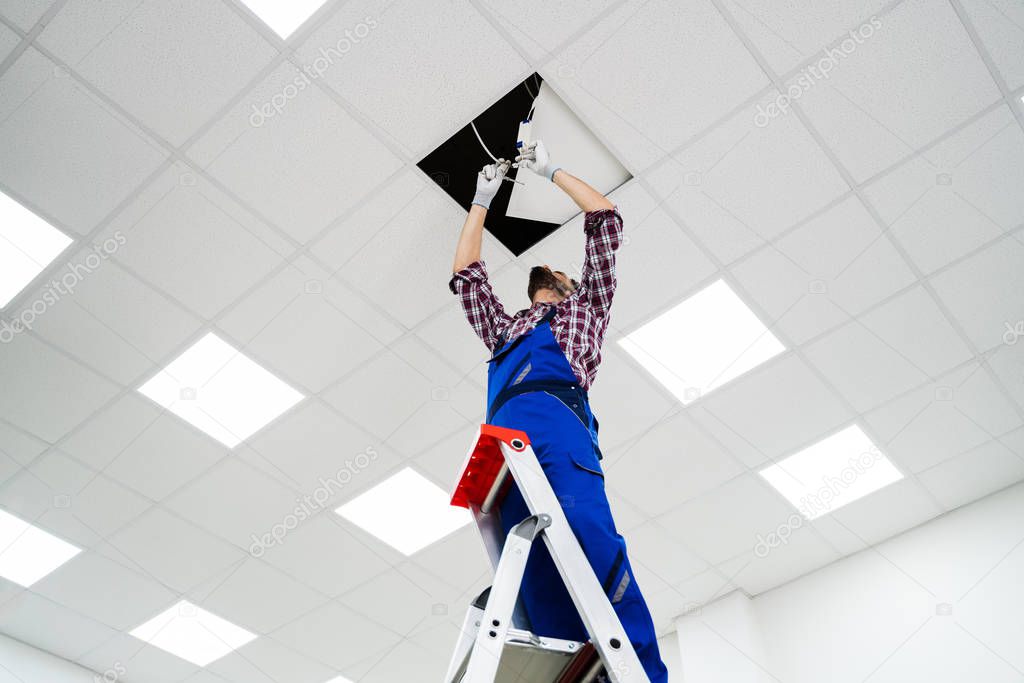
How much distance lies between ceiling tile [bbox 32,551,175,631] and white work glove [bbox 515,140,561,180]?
12.6ft

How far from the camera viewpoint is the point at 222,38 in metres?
2.60

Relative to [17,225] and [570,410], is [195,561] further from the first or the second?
[570,410]

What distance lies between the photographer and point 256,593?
15.6 feet

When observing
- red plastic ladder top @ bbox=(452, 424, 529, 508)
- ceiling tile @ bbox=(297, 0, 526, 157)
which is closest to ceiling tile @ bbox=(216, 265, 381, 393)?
ceiling tile @ bbox=(297, 0, 526, 157)

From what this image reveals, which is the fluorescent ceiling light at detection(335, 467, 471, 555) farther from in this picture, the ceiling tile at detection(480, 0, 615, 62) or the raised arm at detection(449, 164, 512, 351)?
the ceiling tile at detection(480, 0, 615, 62)

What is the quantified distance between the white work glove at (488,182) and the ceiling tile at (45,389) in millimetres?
2238

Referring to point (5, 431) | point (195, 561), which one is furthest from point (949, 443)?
point (5, 431)

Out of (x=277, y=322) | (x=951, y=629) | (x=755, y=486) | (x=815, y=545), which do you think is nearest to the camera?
(x=277, y=322)

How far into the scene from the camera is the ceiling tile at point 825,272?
121 inches

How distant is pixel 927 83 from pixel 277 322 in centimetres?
283
